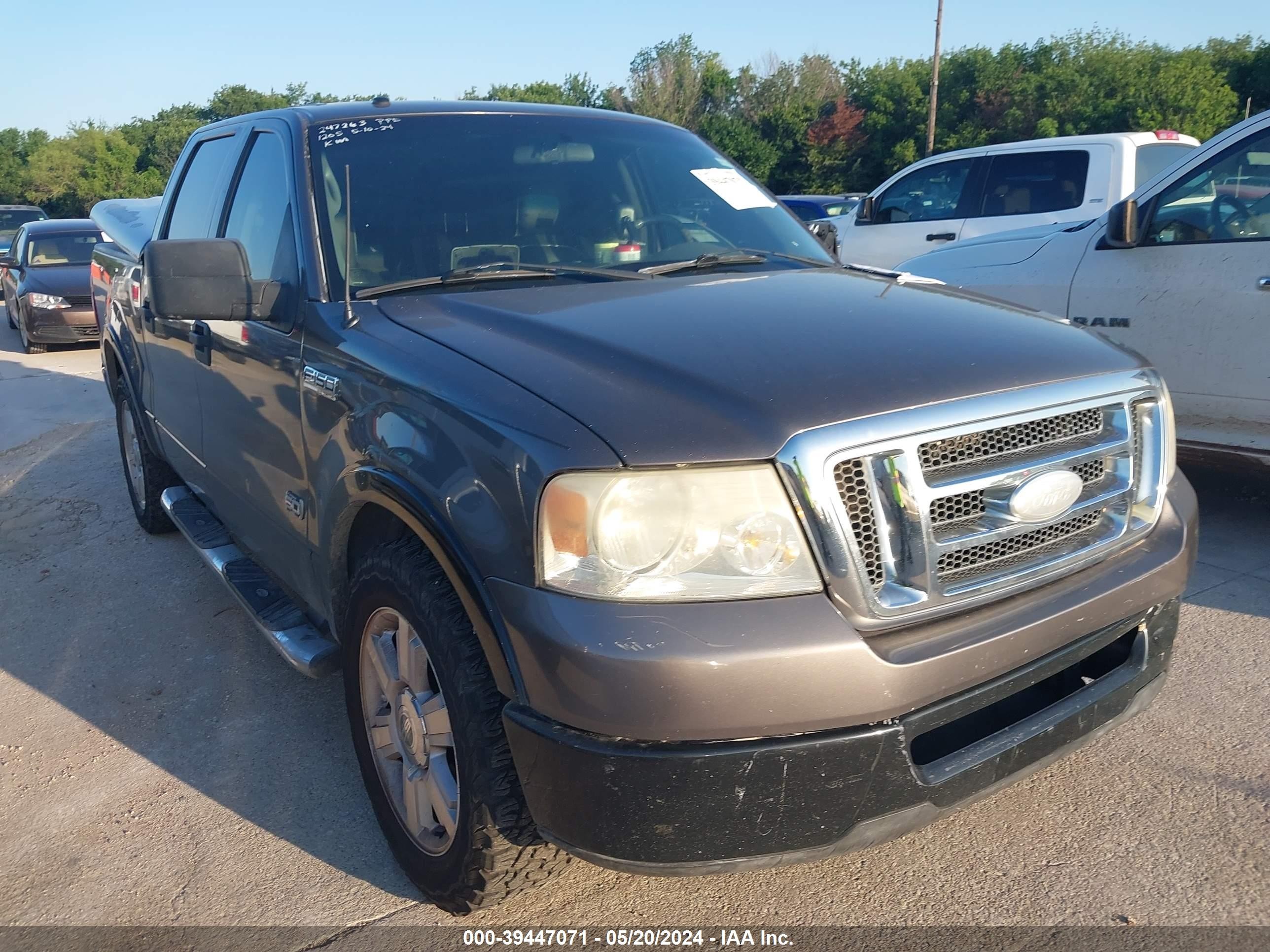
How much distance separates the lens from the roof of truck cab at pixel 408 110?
3.32 metres

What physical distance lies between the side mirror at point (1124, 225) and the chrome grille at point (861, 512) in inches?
127

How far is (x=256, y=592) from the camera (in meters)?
3.49

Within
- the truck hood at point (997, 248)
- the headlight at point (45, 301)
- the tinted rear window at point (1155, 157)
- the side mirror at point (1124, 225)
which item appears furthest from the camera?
the headlight at point (45, 301)

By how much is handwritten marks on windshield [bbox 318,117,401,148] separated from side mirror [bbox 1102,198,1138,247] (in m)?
3.05

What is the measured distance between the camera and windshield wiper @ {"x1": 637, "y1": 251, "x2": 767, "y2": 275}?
3.08 m

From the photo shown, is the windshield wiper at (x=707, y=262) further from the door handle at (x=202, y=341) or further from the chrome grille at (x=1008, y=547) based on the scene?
the door handle at (x=202, y=341)

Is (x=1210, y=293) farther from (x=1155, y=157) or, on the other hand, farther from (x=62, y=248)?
(x=62, y=248)

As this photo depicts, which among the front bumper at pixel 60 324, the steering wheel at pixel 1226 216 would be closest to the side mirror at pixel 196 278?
the steering wheel at pixel 1226 216

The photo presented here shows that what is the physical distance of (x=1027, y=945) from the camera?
2289 mm

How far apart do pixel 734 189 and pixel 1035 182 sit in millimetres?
6202

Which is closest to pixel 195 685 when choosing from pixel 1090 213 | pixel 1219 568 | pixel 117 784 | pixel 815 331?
pixel 117 784

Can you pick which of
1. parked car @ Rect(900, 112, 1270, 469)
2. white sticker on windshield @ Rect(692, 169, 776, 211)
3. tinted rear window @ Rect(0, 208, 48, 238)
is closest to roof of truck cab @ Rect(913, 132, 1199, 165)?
parked car @ Rect(900, 112, 1270, 469)

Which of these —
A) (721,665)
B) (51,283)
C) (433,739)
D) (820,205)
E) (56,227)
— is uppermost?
(721,665)

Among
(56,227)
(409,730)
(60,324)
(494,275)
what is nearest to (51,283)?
(60,324)
